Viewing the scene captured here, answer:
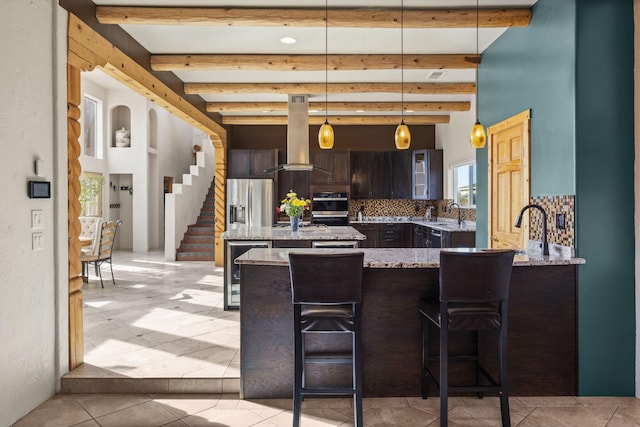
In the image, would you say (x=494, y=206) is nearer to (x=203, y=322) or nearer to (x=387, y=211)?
(x=203, y=322)

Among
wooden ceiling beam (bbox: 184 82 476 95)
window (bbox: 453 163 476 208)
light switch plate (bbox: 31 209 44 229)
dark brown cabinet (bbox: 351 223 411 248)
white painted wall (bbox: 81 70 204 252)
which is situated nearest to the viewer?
light switch plate (bbox: 31 209 44 229)

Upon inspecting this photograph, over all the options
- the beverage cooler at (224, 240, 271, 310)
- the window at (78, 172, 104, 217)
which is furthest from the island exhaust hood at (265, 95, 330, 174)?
the window at (78, 172, 104, 217)

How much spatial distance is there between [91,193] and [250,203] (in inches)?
147

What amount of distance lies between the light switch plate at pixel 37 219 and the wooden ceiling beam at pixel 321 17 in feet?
5.97

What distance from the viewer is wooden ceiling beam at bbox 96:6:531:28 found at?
144 inches

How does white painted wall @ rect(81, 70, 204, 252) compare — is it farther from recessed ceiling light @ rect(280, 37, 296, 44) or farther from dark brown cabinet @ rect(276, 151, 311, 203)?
recessed ceiling light @ rect(280, 37, 296, 44)

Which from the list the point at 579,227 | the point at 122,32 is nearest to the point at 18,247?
the point at 122,32

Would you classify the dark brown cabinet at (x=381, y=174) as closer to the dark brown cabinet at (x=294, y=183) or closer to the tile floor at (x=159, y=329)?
the dark brown cabinet at (x=294, y=183)

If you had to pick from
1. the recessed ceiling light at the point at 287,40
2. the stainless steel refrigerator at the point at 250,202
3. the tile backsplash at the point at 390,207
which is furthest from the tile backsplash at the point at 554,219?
the stainless steel refrigerator at the point at 250,202

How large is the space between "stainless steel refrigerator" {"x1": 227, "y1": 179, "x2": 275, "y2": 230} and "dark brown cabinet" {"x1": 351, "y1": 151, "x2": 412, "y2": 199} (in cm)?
181

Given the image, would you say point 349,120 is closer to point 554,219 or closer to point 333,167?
point 333,167

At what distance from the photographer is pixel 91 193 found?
9.36 meters

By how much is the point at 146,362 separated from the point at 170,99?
3.51 m

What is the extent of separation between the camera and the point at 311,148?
9.19m
